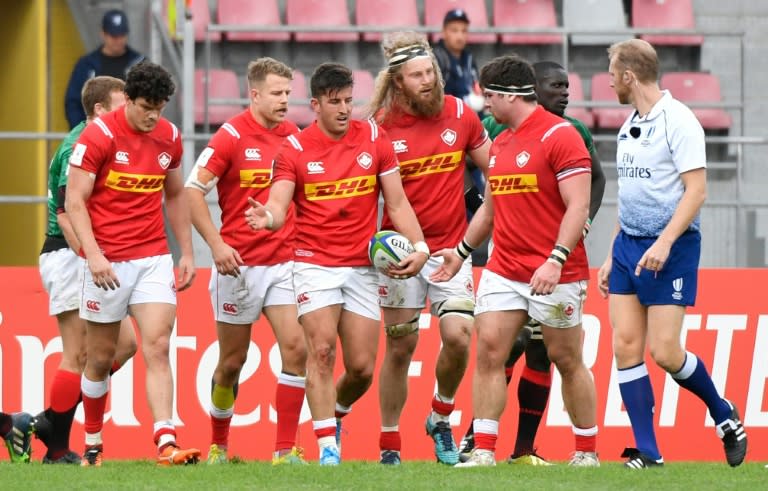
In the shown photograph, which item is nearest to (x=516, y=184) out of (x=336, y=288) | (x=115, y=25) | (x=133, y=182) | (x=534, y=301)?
(x=534, y=301)

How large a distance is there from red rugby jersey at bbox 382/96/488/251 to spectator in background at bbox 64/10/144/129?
17.7 ft

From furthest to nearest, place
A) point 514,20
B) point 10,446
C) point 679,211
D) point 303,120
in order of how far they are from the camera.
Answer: point 514,20, point 303,120, point 10,446, point 679,211

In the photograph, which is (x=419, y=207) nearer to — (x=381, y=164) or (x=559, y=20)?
(x=381, y=164)

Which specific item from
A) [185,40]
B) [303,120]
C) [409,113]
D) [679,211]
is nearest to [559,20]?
[303,120]

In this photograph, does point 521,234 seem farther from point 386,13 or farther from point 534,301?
point 386,13

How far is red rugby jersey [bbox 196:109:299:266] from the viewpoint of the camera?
9.45m

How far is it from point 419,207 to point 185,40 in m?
5.32

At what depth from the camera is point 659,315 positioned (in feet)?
27.7

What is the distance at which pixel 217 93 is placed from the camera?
1551 centimetres

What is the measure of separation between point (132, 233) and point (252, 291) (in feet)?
2.92

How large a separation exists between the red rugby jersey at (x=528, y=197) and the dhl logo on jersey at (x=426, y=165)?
0.68m

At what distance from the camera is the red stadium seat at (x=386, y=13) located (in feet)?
55.0

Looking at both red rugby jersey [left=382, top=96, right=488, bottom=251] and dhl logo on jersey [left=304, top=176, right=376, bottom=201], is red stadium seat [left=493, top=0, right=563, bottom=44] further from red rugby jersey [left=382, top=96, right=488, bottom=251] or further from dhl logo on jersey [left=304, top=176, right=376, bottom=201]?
dhl logo on jersey [left=304, top=176, right=376, bottom=201]

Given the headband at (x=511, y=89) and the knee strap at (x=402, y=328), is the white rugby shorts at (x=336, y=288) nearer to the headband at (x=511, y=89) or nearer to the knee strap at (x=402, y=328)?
the knee strap at (x=402, y=328)
